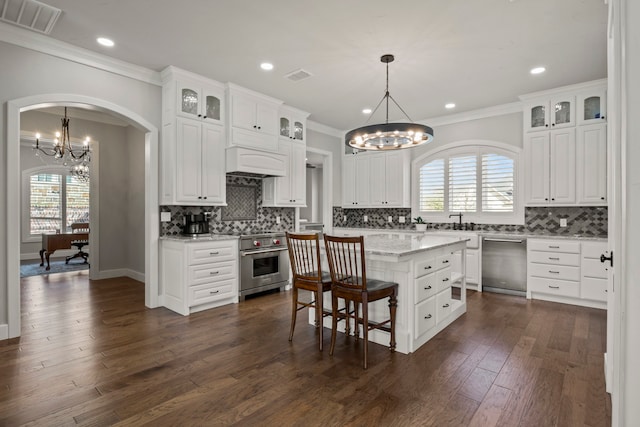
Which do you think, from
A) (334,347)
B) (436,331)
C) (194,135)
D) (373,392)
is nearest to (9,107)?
(194,135)

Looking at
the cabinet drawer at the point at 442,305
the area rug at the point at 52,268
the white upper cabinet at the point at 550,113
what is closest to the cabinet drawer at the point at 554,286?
the cabinet drawer at the point at 442,305

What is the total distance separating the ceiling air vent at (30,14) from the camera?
2.81m

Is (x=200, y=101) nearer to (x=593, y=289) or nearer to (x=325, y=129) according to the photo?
(x=325, y=129)

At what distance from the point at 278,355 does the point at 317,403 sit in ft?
2.58

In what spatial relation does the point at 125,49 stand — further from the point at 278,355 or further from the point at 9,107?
the point at 278,355

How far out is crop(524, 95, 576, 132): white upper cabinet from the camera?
15.2ft

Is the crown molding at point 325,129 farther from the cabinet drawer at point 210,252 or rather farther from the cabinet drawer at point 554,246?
the cabinet drawer at point 554,246

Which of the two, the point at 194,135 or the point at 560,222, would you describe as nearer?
the point at 194,135

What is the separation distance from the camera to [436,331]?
11.0 ft

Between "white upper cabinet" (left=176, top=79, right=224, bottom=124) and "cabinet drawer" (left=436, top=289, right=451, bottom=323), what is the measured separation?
3530mm

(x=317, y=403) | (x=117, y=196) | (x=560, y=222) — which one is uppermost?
(x=117, y=196)

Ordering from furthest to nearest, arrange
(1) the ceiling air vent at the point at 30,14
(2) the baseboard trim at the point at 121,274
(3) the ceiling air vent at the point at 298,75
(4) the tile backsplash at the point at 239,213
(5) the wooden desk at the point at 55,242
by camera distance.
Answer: (5) the wooden desk at the point at 55,242, (2) the baseboard trim at the point at 121,274, (4) the tile backsplash at the point at 239,213, (3) the ceiling air vent at the point at 298,75, (1) the ceiling air vent at the point at 30,14

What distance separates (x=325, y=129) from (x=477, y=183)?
3.03 meters

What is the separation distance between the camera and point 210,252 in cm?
420
